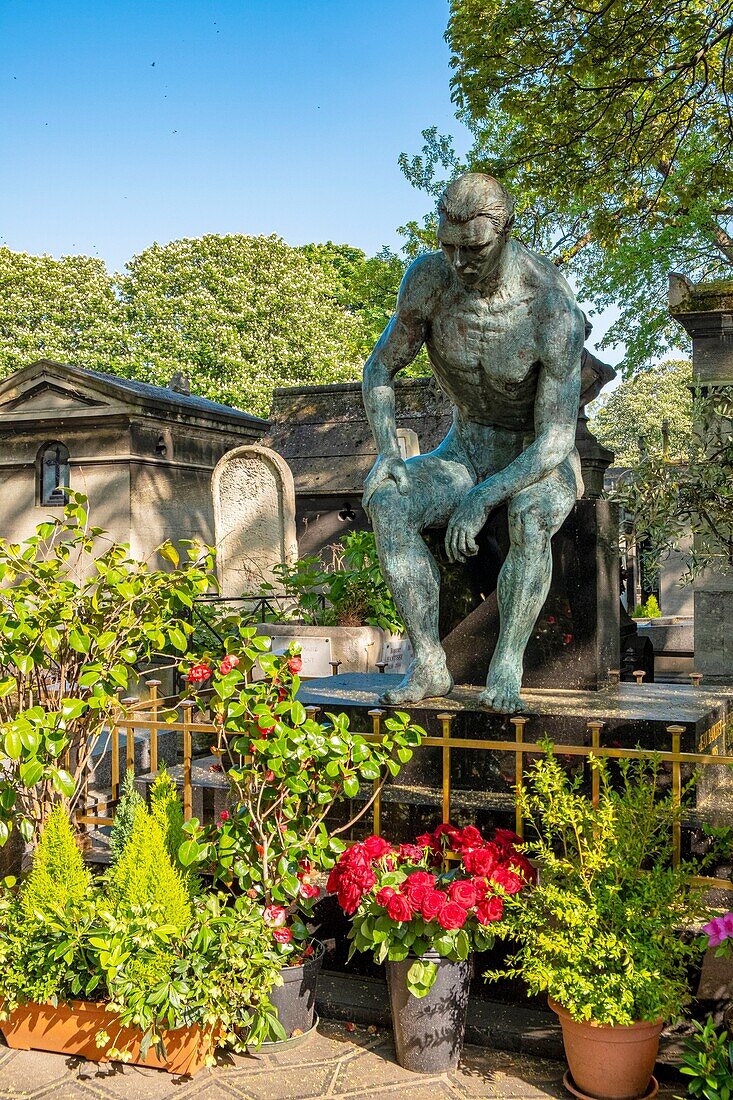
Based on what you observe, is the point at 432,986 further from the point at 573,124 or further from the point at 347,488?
the point at 347,488

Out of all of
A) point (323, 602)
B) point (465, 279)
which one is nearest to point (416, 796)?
point (465, 279)

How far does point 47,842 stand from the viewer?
410 centimetres

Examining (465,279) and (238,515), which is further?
(238,515)

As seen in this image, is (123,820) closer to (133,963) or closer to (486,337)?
(133,963)

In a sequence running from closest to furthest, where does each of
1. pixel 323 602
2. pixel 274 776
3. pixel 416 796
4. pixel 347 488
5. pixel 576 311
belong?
pixel 274 776
pixel 416 796
pixel 576 311
pixel 323 602
pixel 347 488

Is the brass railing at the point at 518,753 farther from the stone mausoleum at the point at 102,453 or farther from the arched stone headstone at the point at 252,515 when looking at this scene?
the stone mausoleum at the point at 102,453

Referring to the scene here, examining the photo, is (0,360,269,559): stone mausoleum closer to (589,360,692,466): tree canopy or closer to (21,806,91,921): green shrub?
(21,806,91,921): green shrub

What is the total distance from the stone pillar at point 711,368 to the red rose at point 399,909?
24.6 feet

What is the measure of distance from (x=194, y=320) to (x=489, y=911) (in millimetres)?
32861

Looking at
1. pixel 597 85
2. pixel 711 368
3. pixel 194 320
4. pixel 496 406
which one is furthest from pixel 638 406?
pixel 496 406

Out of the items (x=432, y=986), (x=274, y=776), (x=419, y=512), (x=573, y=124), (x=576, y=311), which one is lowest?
(x=432, y=986)

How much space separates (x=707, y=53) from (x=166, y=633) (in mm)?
7259

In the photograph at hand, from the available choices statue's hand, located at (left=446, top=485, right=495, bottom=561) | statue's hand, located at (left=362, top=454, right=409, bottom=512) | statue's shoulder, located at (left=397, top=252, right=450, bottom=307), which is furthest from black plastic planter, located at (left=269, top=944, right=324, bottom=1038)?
statue's shoulder, located at (left=397, top=252, right=450, bottom=307)

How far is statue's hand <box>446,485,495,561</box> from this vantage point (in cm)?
470
